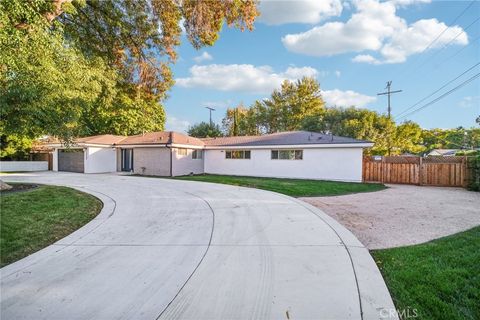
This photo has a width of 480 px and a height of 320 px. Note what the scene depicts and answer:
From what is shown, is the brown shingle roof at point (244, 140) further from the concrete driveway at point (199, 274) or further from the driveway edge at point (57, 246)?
the concrete driveway at point (199, 274)

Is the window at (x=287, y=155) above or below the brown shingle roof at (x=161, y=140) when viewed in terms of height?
below

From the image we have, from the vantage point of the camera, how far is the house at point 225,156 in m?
15.5

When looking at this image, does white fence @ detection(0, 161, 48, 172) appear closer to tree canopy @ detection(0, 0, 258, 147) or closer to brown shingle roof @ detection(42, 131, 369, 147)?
brown shingle roof @ detection(42, 131, 369, 147)

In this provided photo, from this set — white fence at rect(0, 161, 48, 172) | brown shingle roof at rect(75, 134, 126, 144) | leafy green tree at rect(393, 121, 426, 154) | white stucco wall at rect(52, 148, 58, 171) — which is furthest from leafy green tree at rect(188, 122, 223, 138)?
leafy green tree at rect(393, 121, 426, 154)

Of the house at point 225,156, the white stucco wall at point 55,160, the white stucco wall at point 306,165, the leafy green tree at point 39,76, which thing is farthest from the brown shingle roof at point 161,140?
the leafy green tree at point 39,76

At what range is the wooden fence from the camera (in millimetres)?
13711

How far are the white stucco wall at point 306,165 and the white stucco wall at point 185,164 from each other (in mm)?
1393

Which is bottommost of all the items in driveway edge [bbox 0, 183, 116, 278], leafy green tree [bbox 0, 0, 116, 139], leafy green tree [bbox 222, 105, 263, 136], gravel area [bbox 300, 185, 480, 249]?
gravel area [bbox 300, 185, 480, 249]

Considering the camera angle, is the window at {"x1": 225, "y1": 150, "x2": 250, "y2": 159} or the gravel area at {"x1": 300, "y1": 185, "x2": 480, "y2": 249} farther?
the window at {"x1": 225, "y1": 150, "x2": 250, "y2": 159}

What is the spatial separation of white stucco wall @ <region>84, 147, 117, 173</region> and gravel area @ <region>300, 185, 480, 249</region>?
56.2 ft

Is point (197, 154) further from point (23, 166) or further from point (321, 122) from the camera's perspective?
point (321, 122)

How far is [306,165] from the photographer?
1631 cm

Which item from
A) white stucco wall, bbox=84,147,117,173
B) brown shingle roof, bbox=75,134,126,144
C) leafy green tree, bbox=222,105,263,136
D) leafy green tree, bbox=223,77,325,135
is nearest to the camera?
white stucco wall, bbox=84,147,117,173

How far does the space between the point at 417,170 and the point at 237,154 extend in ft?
36.7
